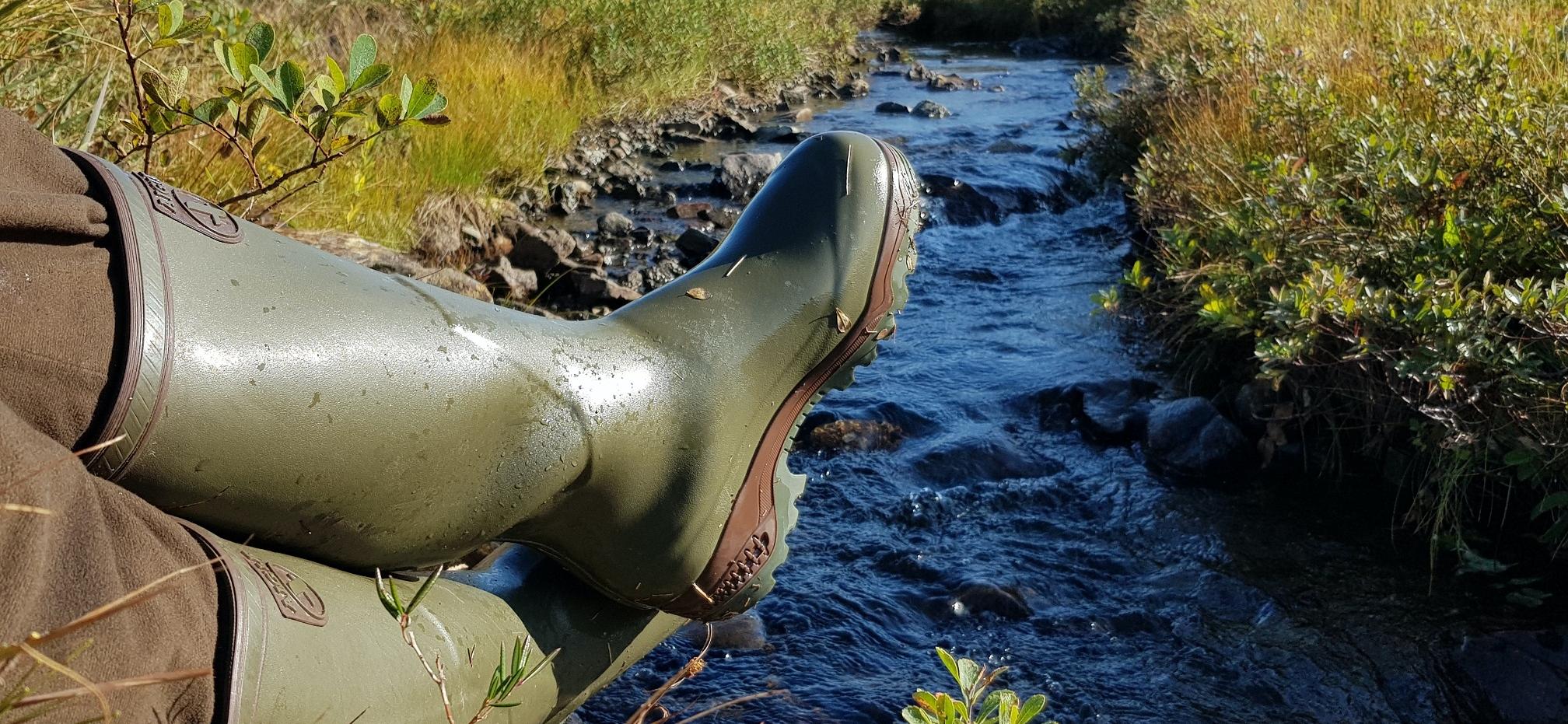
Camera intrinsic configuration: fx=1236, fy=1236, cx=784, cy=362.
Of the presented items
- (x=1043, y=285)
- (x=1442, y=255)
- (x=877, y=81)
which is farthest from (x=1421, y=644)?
(x=877, y=81)

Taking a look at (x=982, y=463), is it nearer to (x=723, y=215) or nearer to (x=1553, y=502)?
(x=1553, y=502)

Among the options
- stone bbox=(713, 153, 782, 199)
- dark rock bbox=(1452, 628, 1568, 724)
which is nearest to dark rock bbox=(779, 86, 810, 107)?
stone bbox=(713, 153, 782, 199)

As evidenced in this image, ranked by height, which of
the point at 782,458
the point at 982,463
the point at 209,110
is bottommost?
the point at 982,463

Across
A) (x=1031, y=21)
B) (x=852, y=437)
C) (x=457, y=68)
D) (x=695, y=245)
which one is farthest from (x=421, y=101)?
(x=1031, y=21)

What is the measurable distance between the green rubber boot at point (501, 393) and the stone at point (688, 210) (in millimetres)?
3956

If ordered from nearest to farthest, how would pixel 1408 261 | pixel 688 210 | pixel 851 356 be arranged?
1. pixel 851 356
2. pixel 1408 261
3. pixel 688 210

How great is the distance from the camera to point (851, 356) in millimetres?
2164

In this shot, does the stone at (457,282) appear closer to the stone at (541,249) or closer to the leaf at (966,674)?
the stone at (541,249)

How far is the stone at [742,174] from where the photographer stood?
21.8 feet

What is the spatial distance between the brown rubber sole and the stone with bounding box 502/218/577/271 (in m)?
2.76

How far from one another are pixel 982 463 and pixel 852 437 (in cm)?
39

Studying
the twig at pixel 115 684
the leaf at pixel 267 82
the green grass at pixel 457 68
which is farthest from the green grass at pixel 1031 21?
the twig at pixel 115 684

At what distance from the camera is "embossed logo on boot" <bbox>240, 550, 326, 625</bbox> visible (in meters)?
1.18

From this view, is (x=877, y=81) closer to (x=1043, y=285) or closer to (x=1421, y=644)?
(x=1043, y=285)
